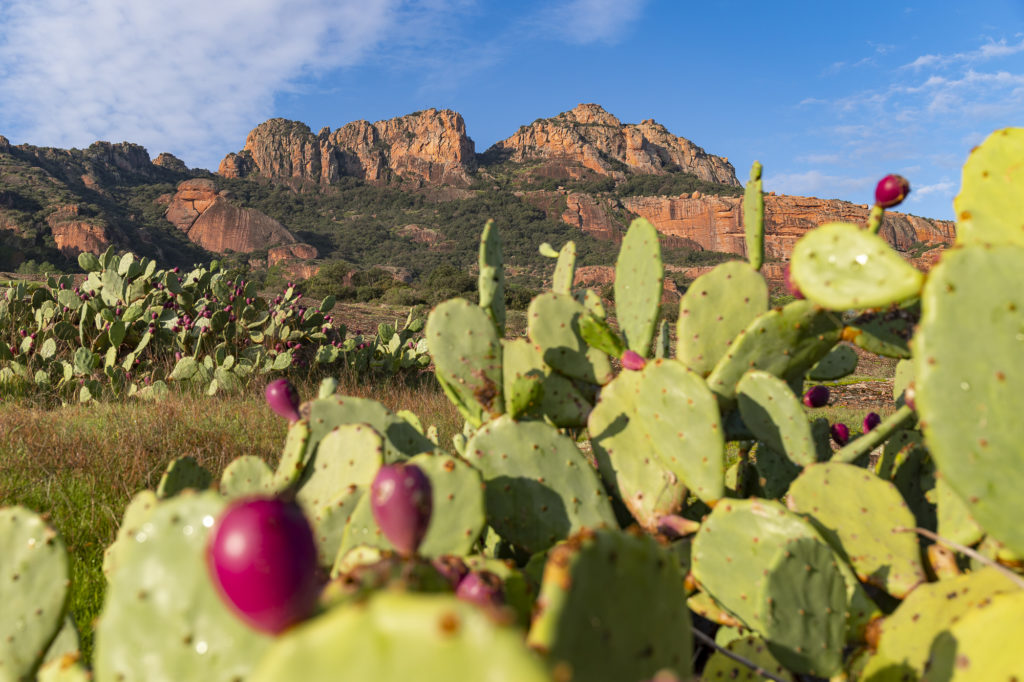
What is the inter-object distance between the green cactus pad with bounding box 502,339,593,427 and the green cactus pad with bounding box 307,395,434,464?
0.34m

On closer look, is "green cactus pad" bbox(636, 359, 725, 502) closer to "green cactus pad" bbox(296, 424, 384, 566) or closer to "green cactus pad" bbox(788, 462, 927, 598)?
"green cactus pad" bbox(788, 462, 927, 598)

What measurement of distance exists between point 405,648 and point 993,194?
134 centimetres

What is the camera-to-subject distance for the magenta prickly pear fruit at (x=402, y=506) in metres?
0.53

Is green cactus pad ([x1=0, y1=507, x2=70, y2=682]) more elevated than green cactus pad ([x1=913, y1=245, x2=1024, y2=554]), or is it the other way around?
green cactus pad ([x1=913, y1=245, x2=1024, y2=554])

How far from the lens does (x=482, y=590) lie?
2.46 ft

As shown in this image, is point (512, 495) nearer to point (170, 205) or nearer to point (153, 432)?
point (153, 432)

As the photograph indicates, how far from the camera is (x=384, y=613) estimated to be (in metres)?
0.38

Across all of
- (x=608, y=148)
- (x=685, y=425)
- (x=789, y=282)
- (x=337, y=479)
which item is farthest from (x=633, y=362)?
(x=608, y=148)

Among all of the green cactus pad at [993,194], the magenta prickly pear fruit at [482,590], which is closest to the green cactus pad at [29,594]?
the magenta prickly pear fruit at [482,590]

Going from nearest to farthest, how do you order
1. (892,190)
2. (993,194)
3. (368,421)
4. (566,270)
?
(993,194) < (892,190) < (368,421) < (566,270)

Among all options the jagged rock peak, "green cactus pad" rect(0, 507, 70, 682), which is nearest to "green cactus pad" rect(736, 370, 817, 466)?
"green cactus pad" rect(0, 507, 70, 682)

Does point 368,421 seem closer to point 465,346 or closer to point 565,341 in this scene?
point 465,346

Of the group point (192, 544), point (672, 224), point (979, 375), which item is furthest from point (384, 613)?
point (672, 224)

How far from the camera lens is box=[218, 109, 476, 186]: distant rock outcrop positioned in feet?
255
